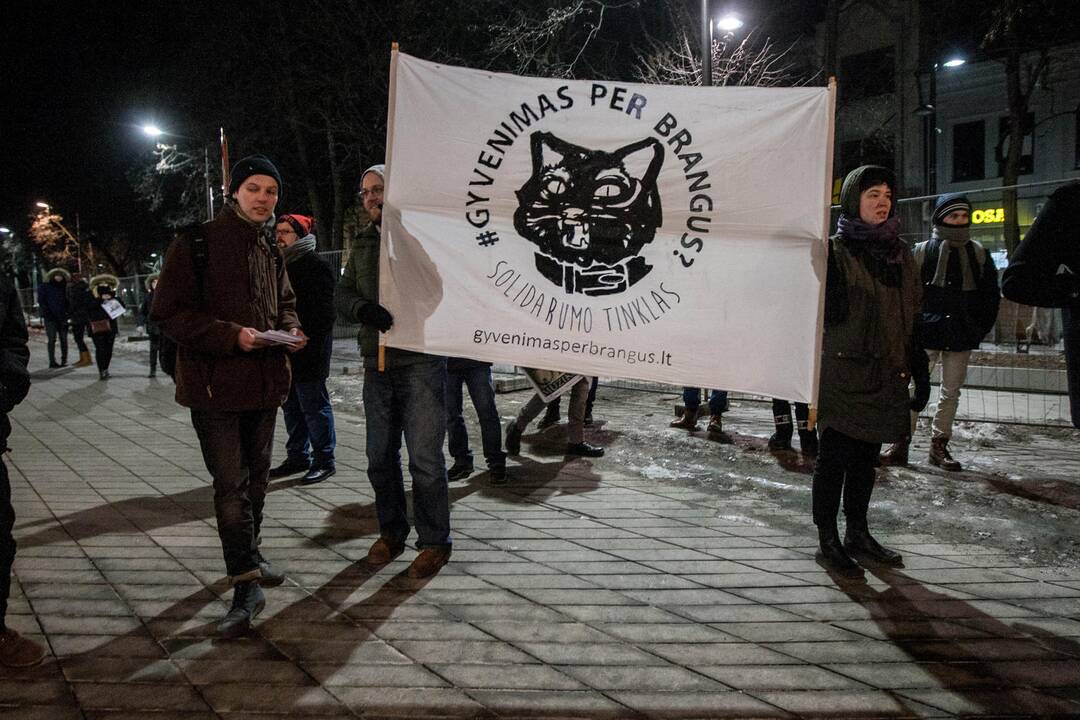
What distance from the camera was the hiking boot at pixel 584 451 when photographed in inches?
250

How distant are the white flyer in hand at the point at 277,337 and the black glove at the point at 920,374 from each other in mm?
2890

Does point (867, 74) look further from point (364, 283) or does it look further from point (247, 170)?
point (247, 170)

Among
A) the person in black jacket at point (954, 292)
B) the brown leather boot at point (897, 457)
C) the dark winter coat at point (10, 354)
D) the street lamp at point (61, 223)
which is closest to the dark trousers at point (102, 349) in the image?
the dark winter coat at point (10, 354)

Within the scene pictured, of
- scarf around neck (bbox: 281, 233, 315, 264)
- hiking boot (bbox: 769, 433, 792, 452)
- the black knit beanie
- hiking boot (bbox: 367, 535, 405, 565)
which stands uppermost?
the black knit beanie

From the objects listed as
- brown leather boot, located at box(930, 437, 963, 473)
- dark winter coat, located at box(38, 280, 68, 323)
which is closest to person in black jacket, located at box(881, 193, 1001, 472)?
brown leather boot, located at box(930, 437, 963, 473)

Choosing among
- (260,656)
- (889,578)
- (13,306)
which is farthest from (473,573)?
(13,306)

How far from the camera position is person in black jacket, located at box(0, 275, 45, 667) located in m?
2.86

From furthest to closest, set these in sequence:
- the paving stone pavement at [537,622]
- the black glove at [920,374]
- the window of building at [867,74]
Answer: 1. the window of building at [867,74]
2. the black glove at [920,374]
3. the paving stone pavement at [537,622]

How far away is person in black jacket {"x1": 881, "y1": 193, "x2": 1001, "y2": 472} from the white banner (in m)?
2.76

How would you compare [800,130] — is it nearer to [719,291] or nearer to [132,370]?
[719,291]

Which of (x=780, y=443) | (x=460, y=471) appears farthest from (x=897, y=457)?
(x=460, y=471)

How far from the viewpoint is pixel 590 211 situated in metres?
3.59

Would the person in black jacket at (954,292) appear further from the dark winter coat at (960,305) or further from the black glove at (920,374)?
the black glove at (920,374)

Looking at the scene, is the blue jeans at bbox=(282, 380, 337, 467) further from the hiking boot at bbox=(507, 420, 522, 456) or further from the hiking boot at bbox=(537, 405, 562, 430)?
the hiking boot at bbox=(537, 405, 562, 430)
